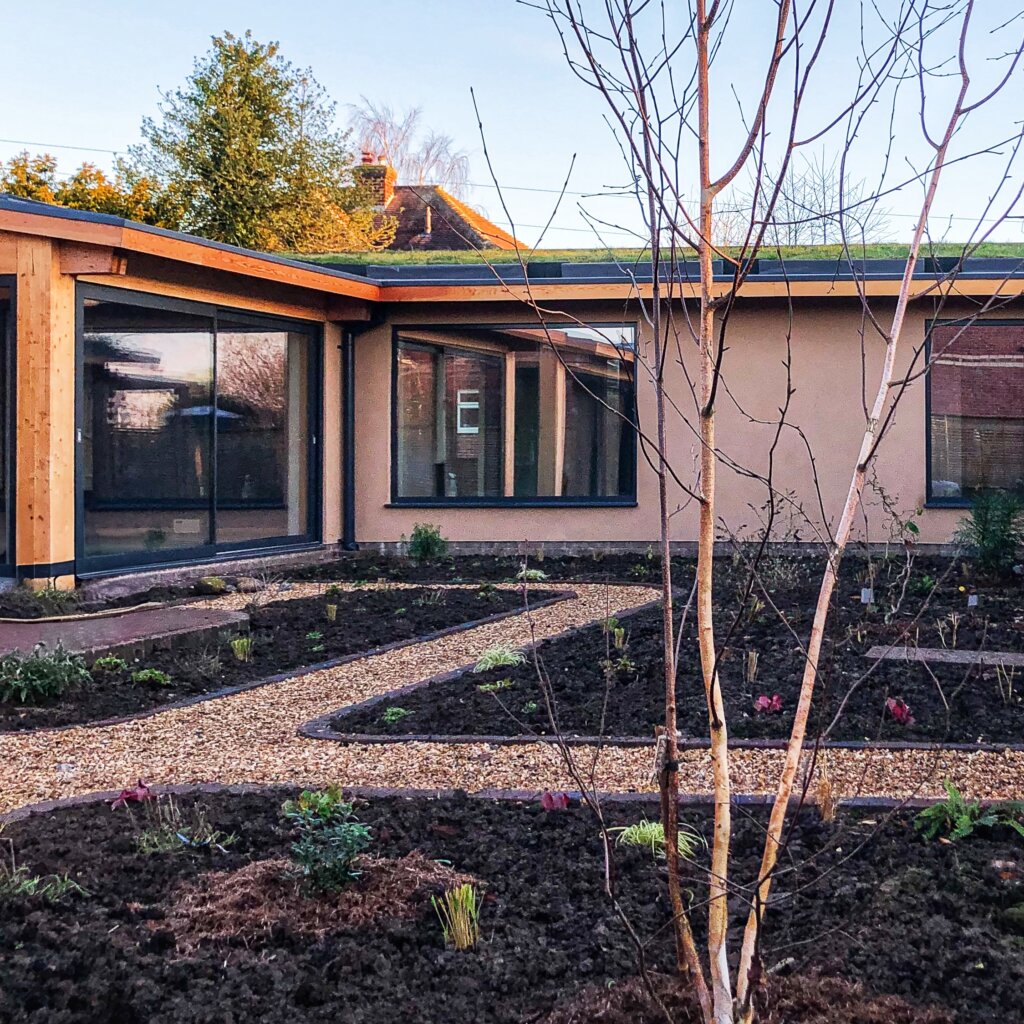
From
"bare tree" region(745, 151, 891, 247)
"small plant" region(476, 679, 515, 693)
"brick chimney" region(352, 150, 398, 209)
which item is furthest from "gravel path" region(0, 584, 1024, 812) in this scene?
"brick chimney" region(352, 150, 398, 209)

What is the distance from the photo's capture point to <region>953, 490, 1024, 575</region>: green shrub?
8.86 m

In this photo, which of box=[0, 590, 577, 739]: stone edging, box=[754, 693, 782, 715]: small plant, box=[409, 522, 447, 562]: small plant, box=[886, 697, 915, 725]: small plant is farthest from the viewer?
box=[409, 522, 447, 562]: small plant

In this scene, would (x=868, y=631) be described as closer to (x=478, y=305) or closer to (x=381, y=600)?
(x=381, y=600)

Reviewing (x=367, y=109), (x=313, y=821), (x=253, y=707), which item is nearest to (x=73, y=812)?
(x=313, y=821)

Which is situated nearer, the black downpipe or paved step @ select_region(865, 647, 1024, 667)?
paved step @ select_region(865, 647, 1024, 667)

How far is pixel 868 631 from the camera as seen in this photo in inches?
259

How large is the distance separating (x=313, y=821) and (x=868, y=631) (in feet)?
14.1

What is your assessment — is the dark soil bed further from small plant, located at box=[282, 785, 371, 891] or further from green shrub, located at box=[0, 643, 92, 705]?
small plant, located at box=[282, 785, 371, 891]

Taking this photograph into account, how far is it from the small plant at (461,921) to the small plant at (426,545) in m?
8.31

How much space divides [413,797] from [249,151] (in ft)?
70.5

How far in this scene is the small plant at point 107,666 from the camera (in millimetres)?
6219

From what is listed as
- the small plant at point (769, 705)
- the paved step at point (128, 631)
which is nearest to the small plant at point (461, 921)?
the small plant at point (769, 705)

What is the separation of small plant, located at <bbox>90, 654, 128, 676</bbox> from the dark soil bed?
1cm

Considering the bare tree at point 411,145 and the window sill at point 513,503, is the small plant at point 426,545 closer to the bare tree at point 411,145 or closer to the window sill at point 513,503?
the window sill at point 513,503
